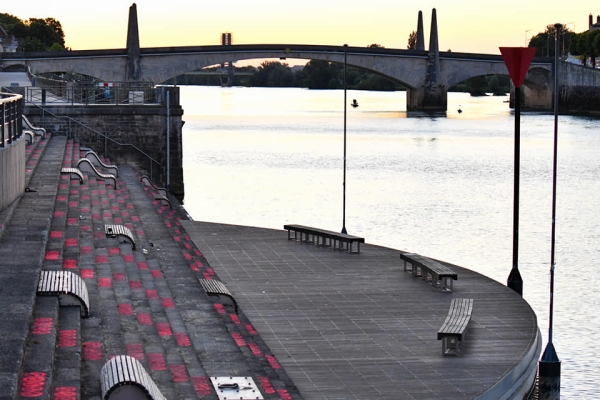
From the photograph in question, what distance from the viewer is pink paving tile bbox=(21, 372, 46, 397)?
347 inches

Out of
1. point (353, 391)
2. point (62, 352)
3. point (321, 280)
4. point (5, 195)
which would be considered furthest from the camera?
point (321, 280)

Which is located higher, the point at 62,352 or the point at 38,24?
the point at 38,24

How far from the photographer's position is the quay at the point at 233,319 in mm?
11258

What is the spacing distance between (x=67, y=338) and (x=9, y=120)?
8004 mm

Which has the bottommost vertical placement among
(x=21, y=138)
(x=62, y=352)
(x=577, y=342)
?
(x=577, y=342)

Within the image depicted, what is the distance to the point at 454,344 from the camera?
1573 cm

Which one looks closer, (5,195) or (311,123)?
(5,195)

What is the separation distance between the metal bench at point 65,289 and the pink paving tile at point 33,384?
2.97 m

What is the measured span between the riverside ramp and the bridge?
209 ft

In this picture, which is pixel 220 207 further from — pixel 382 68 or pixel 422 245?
pixel 382 68

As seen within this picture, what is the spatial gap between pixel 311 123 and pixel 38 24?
2859 inches

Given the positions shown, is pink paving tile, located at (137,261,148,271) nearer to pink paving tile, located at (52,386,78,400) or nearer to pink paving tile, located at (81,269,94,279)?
pink paving tile, located at (81,269,94,279)

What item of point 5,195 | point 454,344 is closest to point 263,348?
point 454,344

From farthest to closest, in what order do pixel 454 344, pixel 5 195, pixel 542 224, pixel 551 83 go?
pixel 551 83 → pixel 542 224 → pixel 5 195 → pixel 454 344
